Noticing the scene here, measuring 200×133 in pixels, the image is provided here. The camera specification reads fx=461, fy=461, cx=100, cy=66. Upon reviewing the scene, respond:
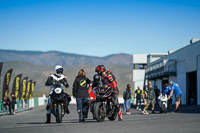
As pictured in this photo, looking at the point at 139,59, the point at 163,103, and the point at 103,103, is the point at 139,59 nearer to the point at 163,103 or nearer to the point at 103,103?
the point at 163,103

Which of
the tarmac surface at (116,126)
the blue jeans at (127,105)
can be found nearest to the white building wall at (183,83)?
the blue jeans at (127,105)

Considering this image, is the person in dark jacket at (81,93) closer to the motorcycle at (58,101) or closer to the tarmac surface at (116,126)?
the tarmac surface at (116,126)

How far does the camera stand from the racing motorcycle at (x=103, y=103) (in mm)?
13805

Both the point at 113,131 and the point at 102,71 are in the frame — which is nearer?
the point at 113,131

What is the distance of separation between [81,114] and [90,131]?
4658mm

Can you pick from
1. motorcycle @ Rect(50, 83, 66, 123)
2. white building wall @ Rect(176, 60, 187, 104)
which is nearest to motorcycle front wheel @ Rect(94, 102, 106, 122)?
motorcycle @ Rect(50, 83, 66, 123)

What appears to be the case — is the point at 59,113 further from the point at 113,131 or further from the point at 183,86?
the point at 183,86

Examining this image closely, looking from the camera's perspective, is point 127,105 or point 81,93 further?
point 127,105

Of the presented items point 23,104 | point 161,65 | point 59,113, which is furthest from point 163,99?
point 161,65

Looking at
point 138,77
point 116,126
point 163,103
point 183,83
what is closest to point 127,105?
point 163,103

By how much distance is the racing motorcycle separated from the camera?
13805mm

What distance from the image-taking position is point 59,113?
44.6 ft

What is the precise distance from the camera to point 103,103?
13977 mm

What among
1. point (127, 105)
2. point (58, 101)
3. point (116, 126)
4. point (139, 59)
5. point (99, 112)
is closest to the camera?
point (116, 126)
